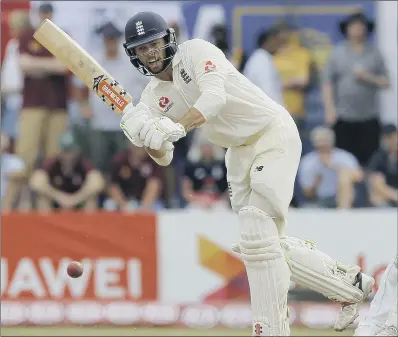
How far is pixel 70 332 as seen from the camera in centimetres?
848

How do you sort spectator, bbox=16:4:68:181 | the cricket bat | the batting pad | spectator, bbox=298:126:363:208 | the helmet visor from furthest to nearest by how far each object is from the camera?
1. spectator, bbox=16:4:68:181
2. spectator, bbox=298:126:363:208
3. the batting pad
4. the cricket bat
5. the helmet visor

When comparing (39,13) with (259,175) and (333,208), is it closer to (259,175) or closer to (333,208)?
(333,208)

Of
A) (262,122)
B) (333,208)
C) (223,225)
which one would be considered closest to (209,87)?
(262,122)

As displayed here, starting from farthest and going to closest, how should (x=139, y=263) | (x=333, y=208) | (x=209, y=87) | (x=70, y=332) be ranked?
(x=333, y=208) < (x=139, y=263) < (x=70, y=332) < (x=209, y=87)

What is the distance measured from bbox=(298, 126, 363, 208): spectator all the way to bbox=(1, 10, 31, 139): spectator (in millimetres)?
2592

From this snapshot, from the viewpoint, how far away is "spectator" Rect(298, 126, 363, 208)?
9672 millimetres

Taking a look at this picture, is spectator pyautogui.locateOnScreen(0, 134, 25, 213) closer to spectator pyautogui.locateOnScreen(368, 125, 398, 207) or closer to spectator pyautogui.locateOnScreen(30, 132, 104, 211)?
spectator pyautogui.locateOnScreen(30, 132, 104, 211)

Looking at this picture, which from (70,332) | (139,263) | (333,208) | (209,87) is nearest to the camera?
(209,87)

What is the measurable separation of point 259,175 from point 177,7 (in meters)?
4.22

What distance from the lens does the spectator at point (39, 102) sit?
33.1 feet

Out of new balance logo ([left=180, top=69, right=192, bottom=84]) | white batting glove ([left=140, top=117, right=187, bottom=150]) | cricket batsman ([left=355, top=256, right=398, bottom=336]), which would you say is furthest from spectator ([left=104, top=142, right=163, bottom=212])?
cricket batsman ([left=355, top=256, right=398, bottom=336])

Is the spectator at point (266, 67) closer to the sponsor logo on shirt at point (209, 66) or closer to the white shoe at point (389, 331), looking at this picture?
the sponsor logo on shirt at point (209, 66)

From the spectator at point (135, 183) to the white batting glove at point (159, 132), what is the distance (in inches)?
155

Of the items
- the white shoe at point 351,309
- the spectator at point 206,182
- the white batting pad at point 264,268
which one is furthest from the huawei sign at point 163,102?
the spectator at point 206,182
